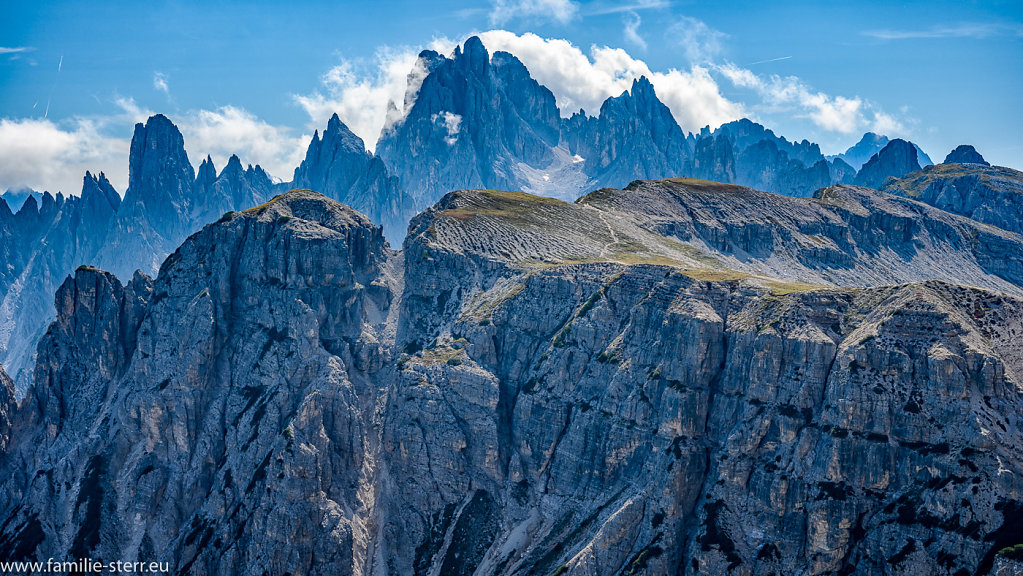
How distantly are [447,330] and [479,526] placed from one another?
54762mm

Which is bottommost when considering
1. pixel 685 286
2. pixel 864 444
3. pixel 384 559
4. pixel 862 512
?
pixel 384 559

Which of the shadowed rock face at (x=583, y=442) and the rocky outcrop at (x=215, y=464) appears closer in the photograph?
the shadowed rock face at (x=583, y=442)

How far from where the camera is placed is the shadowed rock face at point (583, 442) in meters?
113

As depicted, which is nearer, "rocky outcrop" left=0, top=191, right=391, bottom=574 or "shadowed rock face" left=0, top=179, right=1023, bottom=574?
"shadowed rock face" left=0, top=179, right=1023, bottom=574

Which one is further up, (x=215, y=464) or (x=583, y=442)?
(x=583, y=442)

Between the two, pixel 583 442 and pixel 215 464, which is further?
pixel 215 464

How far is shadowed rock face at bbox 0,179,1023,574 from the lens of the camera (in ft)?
372

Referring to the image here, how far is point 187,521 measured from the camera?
580ft

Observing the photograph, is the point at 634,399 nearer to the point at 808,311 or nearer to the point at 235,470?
the point at 808,311

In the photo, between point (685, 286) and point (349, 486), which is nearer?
point (685, 286)

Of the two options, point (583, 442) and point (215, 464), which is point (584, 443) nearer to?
point (583, 442)

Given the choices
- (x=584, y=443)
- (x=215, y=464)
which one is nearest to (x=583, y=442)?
(x=584, y=443)

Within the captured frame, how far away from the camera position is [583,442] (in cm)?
15425

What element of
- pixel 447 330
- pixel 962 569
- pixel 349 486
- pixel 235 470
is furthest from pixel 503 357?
pixel 962 569
